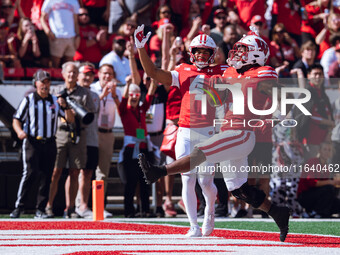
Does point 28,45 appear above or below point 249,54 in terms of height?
above

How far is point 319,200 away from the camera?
10.7m

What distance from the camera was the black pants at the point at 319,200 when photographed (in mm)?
10656

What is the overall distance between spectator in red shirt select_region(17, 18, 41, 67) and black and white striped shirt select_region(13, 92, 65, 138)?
226 cm

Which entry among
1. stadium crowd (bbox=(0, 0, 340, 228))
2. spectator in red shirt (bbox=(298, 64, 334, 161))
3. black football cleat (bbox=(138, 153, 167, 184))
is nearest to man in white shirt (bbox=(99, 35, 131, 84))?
stadium crowd (bbox=(0, 0, 340, 228))

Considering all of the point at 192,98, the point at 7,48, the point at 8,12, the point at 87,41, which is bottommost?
the point at 192,98

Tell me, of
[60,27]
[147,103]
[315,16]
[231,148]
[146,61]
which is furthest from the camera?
[315,16]

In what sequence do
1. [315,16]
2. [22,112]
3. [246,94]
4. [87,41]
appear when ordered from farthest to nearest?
1. [315,16]
2. [87,41]
3. [22,112]
4. [246,94]

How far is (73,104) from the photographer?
9891mm

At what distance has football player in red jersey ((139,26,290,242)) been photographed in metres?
6.20

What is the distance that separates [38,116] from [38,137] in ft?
0.93

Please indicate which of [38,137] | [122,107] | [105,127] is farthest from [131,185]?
[38,137]

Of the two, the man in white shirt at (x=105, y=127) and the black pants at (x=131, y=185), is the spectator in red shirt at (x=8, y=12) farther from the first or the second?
the black pants at (x=131, y=185)

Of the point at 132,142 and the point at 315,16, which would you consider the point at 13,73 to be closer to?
the point at 132,142

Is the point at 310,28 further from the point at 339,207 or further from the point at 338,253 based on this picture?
the point at 338,253
